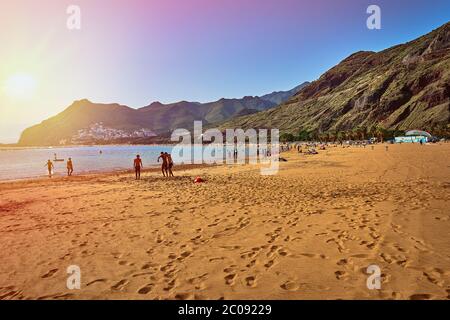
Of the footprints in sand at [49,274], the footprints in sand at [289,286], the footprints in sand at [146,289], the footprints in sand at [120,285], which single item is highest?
the footprints in sand at [289,286]

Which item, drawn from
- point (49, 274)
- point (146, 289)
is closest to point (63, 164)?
point (49, 274)

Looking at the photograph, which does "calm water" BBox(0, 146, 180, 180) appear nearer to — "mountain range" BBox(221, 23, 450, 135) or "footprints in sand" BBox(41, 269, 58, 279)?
"footprints in sand" BBox(41, 269, 58, 279)

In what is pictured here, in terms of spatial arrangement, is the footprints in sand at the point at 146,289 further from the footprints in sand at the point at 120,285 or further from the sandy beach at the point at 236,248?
the footprints in sand at the point at 120,285

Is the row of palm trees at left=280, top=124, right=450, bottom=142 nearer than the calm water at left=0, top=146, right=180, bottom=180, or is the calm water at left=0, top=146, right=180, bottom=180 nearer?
the calm water at left=0, top=146, right=180, bottom=180

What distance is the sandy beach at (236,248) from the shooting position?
14.4ft

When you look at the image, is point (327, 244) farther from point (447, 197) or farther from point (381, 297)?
point (447, 197)

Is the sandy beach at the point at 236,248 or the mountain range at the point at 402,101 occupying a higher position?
the mountain range at the point at 402,101

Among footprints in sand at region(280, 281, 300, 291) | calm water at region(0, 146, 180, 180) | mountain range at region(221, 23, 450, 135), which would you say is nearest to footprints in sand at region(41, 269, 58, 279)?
footprints in sand at region(280, 281, 300, 291)

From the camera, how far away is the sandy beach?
438cm

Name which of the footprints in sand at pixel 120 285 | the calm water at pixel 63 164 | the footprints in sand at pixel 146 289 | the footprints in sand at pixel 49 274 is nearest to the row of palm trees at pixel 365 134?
the calm water at pixel 63 164

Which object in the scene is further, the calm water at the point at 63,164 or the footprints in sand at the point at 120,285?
the calm water at the point at 63,164

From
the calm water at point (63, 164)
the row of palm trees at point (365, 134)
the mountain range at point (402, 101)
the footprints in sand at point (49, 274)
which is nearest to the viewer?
the footprints in sand at point (49, 274)
